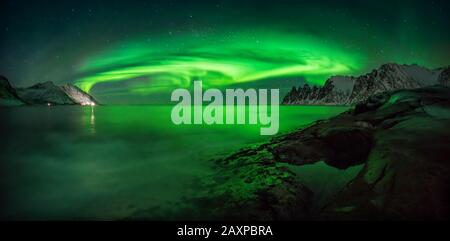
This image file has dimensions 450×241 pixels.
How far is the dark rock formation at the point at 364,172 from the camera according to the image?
4254mm

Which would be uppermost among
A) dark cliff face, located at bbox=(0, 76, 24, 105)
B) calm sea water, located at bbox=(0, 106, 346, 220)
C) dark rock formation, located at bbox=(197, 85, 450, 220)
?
dark cliff face, located at bbox=(0, 76, 24, 105)

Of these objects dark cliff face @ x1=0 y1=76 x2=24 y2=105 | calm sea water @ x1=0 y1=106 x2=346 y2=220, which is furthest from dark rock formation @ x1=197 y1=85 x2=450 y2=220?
dark cliff face @ x1=0 y1=76 x2=24 y2=105

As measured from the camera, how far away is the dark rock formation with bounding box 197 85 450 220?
4254 millimetres

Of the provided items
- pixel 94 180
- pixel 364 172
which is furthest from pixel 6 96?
pixel 364 172

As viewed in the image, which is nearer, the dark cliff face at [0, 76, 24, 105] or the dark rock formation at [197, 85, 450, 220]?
the dark rock formation at [197, 85, 450, 220]

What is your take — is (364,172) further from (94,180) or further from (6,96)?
(6,96)

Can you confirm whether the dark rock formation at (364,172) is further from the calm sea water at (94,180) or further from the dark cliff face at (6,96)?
the dark cliff face at (6,96)

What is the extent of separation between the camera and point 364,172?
5406mm

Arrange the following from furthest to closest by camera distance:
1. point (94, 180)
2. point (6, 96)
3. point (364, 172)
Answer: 1. point (6, 96)
2. point (94, 180)
3. point (364, 172)

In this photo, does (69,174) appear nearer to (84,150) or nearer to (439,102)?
(84,150)

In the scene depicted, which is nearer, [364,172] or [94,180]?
[364,172]

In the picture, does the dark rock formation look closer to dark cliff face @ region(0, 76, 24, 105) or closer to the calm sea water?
the calm sea water
